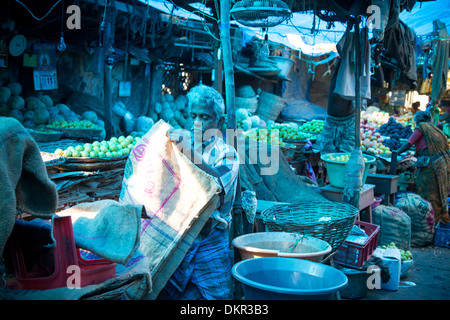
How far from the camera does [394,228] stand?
5.20 meters

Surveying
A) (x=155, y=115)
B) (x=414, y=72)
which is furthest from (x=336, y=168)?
(x=155, y=115)

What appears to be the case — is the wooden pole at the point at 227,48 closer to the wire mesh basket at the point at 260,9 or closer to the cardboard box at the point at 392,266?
the wire mesh basket at the point at 260,9

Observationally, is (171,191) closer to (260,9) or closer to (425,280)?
(260,9)

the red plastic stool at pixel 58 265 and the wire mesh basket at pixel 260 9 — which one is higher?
the wire mesh basket at pixel 260 9

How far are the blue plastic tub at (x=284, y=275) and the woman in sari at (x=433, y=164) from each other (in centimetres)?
559

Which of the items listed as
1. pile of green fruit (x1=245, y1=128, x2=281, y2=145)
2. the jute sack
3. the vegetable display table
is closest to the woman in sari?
the vegetable display table

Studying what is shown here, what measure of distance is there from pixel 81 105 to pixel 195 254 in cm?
641

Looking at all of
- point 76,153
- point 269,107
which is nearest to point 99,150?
point 76,153

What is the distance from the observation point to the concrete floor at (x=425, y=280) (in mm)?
4141

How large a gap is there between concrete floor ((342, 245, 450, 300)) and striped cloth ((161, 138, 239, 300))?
2.26 meters

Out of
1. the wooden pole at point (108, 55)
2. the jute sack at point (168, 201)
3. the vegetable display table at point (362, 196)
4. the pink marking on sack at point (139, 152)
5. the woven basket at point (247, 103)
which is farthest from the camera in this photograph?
the woven basket at point (247, 103)

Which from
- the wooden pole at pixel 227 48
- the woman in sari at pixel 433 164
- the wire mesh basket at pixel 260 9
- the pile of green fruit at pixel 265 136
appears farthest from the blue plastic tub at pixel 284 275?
the woman in sari at pixel 433 164

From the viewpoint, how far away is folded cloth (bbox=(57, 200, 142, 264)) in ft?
4.58

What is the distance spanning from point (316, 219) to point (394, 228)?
255 cm
